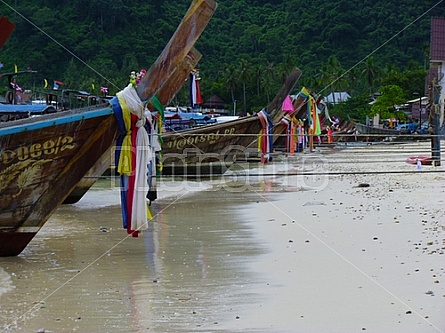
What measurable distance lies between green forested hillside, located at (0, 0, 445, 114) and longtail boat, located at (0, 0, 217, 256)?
45.2 metres

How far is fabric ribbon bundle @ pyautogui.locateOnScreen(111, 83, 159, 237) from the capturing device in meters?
9.41

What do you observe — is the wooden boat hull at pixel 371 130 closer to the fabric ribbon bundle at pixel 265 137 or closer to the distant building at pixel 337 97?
the distant building at pixel 337 97

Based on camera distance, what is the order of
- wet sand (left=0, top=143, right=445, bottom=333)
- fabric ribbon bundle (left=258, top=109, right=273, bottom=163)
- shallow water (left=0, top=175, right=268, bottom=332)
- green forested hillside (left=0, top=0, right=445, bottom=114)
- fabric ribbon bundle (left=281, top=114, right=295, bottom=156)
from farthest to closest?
green forested hillside (left=0, top=0, right=445, bottom=114) → fabric ribbon bundle (left=281, top=114, right=295, bottom=156) → fabric ribbon bundle (left=258, top=109, right=273, bottom=163) → shallow water (left=0, top=175, right=268, bottom=332) → wet sand (left=0, top=143, right=445, bottom=333)

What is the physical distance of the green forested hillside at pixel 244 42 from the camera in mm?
61344

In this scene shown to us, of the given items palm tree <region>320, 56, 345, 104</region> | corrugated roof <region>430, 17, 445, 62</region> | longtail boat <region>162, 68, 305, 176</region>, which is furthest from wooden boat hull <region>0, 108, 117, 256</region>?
palm tree <region>320, 56, 345, 104</region>

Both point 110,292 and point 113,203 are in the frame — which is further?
point 113,203

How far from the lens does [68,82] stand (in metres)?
55.7

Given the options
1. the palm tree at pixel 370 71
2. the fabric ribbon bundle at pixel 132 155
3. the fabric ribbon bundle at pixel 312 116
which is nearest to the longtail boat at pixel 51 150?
the fabric ribbon bundle at pixel 132 155

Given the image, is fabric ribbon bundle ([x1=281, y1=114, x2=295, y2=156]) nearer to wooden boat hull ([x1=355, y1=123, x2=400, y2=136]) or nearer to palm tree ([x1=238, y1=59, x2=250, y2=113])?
wooden boat hull ([x1=355, y1=123, x2=400, y2=136])

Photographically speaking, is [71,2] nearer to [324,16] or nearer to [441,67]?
[324,16]

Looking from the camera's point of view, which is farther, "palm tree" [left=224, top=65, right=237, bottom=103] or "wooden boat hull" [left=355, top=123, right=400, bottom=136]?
"palm tree" [left=224, top=65, right=237, bottom=103]

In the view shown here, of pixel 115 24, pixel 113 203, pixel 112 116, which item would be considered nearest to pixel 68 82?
pixel 115 24

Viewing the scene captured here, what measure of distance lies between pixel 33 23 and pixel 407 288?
56.3 metres


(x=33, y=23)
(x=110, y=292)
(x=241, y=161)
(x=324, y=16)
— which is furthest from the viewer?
(x=324, y=16)
